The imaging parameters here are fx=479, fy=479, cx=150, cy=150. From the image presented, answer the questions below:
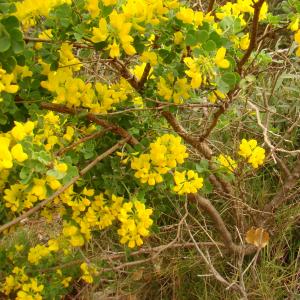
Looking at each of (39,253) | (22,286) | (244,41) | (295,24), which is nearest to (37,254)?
(39,253)

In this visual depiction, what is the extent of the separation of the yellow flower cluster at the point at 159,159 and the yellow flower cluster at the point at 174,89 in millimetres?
103

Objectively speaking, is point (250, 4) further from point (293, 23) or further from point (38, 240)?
point (38, 240)

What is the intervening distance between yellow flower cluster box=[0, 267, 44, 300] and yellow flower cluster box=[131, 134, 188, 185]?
0.78 m

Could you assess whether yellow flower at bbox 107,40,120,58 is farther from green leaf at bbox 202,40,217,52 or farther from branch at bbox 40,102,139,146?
branch at bbox 40,102,139,146

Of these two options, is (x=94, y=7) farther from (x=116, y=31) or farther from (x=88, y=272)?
(x=88, y=272)

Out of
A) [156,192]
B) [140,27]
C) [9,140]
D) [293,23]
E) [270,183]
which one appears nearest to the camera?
[9,140]

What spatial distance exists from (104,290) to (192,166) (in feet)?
3.20

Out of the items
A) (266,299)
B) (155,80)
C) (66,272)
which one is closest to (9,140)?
(155,80)

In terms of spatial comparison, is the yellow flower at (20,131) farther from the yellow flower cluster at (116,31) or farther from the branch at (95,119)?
the branch at (95,119)

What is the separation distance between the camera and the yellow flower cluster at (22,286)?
68.1 inches

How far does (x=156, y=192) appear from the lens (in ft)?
5.28

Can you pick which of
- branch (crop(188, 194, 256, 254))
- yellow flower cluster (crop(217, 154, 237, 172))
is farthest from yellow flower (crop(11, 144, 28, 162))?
branch (crop(188, 194, 256, 254))

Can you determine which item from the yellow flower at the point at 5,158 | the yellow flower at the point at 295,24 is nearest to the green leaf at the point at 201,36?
the yellow flower at the point at 295,24

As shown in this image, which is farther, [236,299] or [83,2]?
[236,299]
